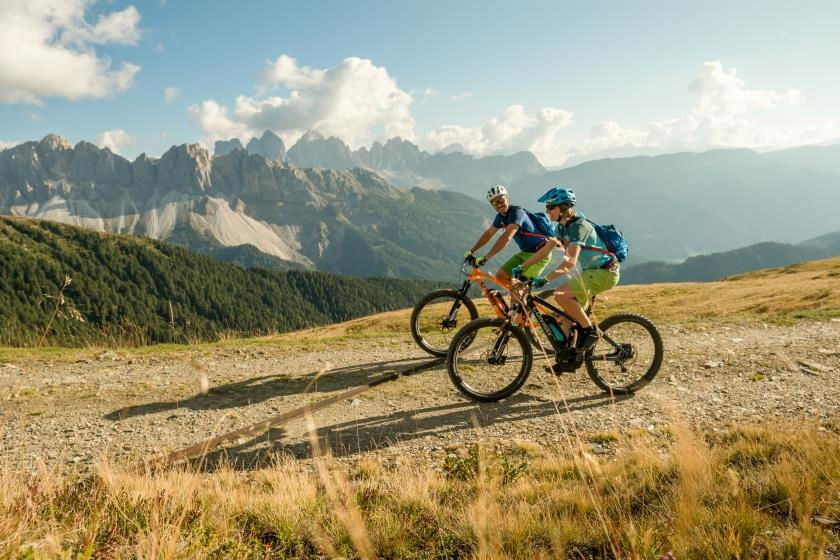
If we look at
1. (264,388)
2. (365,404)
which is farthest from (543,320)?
(264,388)

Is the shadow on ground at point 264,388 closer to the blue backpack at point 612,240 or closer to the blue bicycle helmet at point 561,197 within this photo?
the blue bicycle helmet at point 561,197

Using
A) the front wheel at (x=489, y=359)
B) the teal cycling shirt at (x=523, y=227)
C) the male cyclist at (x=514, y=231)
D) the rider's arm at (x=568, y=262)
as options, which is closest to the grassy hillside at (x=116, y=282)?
the male cyclist at (x=514, y=231)

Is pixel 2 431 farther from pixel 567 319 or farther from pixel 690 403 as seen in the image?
pixel 690 403

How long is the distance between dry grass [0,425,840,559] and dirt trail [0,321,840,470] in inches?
56.6

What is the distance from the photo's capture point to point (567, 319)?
8531 mm

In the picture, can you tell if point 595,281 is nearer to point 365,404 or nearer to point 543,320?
point 543,320

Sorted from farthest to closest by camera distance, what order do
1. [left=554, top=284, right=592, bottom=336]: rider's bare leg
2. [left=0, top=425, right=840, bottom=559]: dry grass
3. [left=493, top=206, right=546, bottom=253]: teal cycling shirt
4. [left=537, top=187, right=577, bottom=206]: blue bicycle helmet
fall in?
1. [left=493, top=206, right=546, bottom=253]: teal cycling shirt
2. [left=537, top=187, right=577, bottom=206]: blue bicycle helmet
3. [left=554, top=284, right=592, bottom=336]: rider's bare leg
4. [left=0, top=425, right=840, bottom=559]: dry grass

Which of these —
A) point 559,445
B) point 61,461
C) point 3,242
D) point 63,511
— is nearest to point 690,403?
point 559,445

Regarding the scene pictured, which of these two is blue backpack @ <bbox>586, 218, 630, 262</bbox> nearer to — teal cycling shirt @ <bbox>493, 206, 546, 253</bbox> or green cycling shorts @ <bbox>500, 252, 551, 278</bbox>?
green cycling shorts @ <bbox>500, 252, 551, 278</bbox>

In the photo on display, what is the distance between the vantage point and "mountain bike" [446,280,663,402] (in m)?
8.37

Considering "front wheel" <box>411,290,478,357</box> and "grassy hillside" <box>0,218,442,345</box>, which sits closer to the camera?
"front wheel" <box>411,290,478,357</box>

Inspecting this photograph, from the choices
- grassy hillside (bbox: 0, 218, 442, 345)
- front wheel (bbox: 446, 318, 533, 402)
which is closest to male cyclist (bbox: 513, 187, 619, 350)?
front wheel (bbox: 446, 318, 533, 402)

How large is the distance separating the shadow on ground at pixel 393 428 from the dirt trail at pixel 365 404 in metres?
0.03

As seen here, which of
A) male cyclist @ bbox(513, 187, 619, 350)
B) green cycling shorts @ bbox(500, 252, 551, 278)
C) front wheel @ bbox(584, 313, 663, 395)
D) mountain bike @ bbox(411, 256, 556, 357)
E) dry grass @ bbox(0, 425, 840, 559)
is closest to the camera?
dry grass @ bbox(0, 425, 840, 559)
